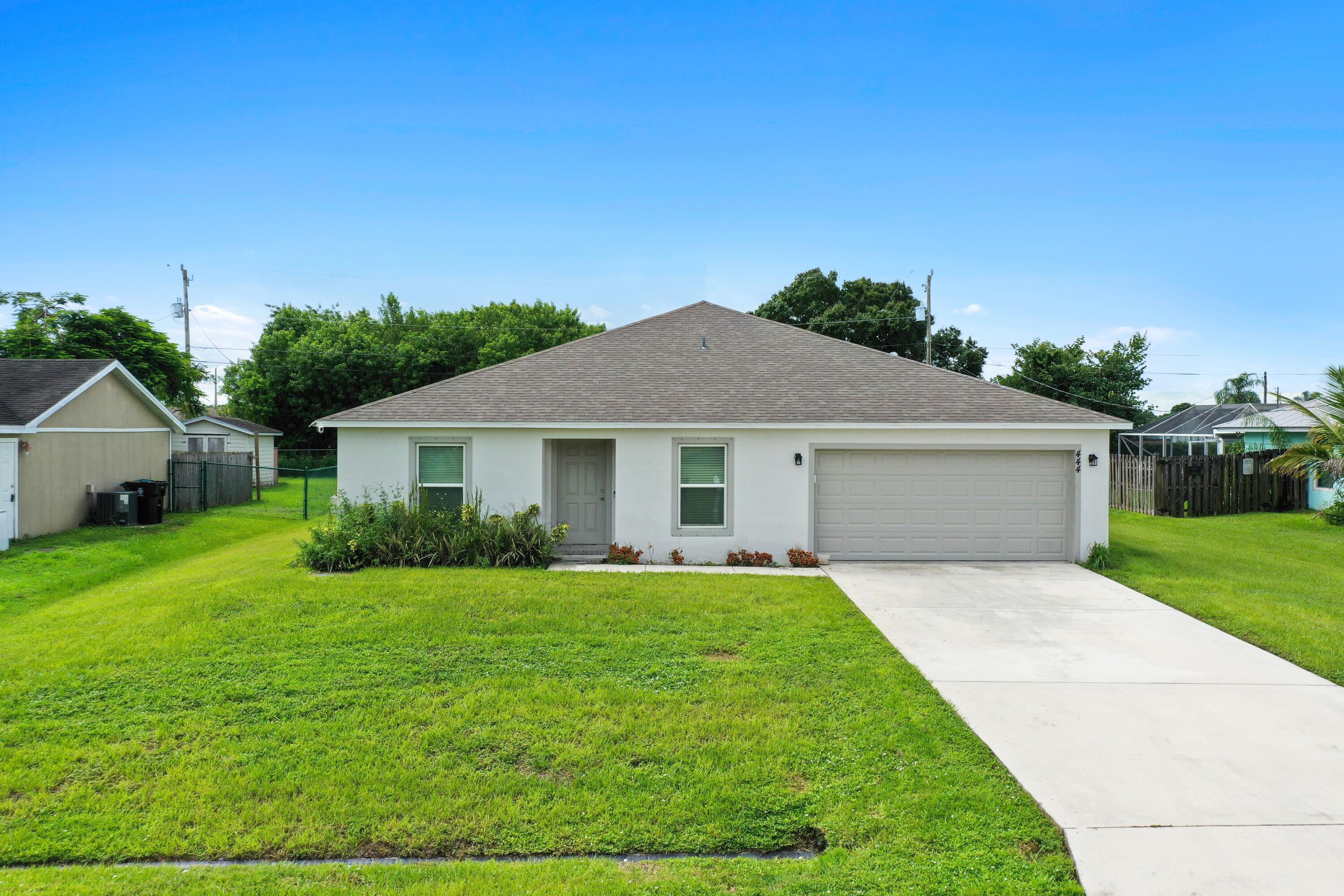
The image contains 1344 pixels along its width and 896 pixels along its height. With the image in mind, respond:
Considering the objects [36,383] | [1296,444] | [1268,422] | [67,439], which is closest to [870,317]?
[1268,422]

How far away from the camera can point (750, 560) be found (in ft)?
38.3

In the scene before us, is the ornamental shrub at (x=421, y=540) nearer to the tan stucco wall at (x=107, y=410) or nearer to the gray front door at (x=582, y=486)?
the gray front door at (x=582, y=486)

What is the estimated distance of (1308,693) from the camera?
19.4ft

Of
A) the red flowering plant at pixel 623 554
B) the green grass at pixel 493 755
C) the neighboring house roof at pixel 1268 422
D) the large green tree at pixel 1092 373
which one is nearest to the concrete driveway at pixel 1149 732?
the green grass at pixel 493 755

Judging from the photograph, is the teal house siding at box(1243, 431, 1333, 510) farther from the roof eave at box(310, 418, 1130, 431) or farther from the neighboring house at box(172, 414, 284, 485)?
the neighboring house at box(172, 414, 284, 485)

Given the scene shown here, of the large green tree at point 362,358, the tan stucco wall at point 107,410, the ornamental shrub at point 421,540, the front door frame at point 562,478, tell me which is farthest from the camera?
the large green tree at point 362,358

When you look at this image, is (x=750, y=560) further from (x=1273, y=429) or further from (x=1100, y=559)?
(x=1273, y=429)

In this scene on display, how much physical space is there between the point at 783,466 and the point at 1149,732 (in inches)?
280

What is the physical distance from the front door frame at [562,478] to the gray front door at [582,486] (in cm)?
2

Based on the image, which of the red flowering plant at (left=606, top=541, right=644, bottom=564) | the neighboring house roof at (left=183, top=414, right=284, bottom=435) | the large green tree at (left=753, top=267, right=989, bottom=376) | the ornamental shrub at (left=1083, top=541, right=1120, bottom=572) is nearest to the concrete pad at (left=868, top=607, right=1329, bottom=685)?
the ornamental shrub at (left=1083, top=541, right=1120, bottom=572)

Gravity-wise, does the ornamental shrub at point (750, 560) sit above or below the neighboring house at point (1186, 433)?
below

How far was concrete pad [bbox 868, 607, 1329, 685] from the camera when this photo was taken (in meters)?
6.34

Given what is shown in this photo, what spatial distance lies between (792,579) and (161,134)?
699 inches

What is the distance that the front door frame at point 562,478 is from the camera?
40.5ft
